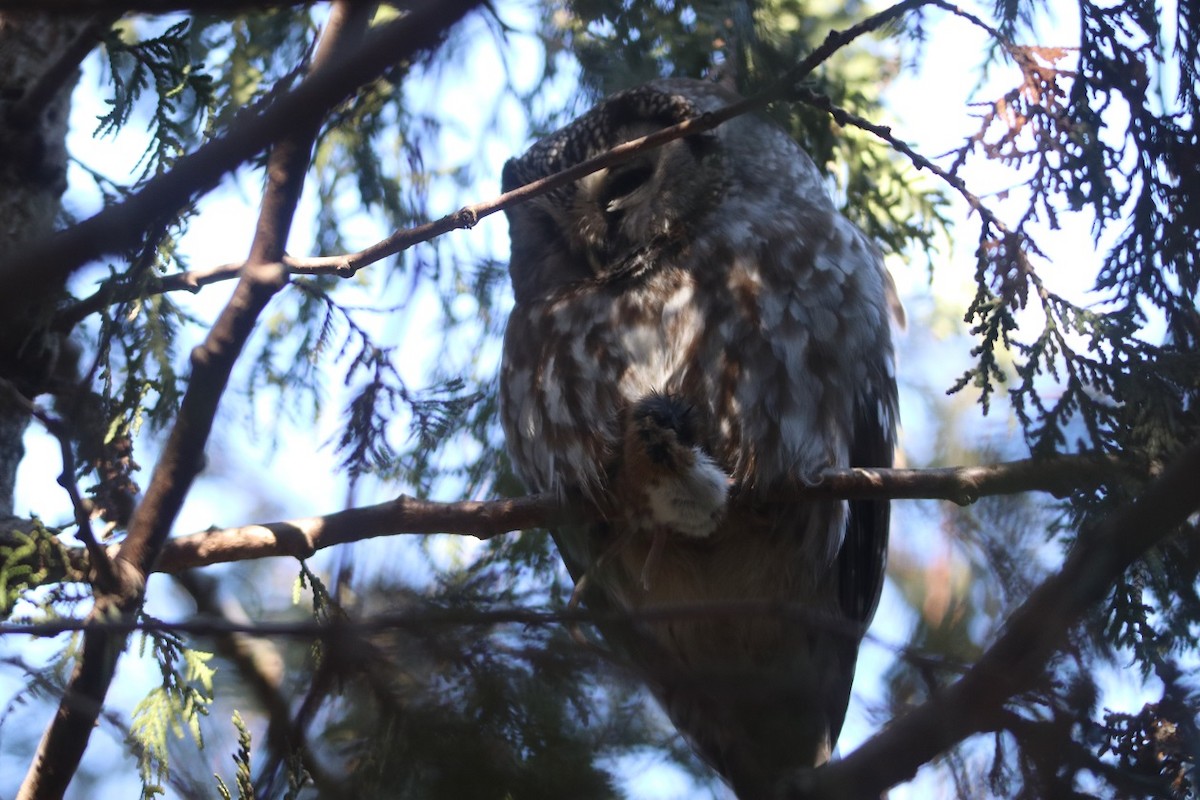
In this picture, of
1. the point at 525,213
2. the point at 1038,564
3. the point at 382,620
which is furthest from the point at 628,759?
the point at 525,213

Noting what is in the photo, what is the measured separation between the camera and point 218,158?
4.29 ft

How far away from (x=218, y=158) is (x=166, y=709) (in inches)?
63.8

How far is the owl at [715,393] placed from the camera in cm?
316

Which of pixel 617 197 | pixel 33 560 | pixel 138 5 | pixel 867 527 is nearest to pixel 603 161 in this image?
pixel 138 5

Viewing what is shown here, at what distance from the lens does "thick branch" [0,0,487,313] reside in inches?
49.3

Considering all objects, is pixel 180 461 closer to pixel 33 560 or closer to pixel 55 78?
pixel 33 560

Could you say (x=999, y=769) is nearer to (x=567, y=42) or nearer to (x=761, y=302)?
(x=761, y=302)

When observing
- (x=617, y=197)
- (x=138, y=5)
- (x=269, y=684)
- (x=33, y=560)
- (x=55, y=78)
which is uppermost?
(x=617, y=197)

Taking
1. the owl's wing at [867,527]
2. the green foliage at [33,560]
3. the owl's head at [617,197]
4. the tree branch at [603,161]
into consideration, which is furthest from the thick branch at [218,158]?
the owl's wing at [867,527]

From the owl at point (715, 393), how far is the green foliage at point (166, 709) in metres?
1.04

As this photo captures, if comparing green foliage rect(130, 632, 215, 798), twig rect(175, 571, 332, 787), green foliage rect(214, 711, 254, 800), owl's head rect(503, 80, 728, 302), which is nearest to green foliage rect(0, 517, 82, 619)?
green foliage rect(130, 632, 215, 798)

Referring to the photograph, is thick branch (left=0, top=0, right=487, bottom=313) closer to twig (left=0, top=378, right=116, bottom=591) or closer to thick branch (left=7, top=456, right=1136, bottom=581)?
twig (left=0, top=378, right=116, bottom=591)

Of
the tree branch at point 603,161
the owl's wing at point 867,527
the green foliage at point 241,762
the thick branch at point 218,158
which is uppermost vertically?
the owl's wing at point 867,527

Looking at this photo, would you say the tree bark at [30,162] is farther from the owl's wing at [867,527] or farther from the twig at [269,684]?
the owl's wing at [867,527]
